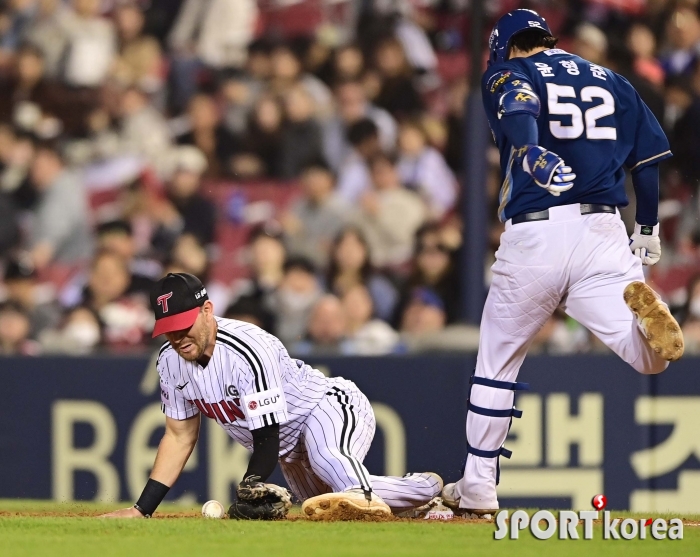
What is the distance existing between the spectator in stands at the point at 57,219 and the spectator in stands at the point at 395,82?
2.72 m

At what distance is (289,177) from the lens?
1051 cm

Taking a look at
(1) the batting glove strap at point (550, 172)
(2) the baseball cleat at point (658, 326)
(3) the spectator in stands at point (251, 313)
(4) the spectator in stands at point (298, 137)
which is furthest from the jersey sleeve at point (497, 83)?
(4) the spectator in stands at point (298, 137)

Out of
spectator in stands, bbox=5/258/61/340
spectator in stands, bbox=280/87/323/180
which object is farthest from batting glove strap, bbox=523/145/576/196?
spectator in stands, bbox=280/87/323/180

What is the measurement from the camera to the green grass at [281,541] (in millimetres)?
4199

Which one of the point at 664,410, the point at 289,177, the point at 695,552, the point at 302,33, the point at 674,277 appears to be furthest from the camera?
the point at 302,33

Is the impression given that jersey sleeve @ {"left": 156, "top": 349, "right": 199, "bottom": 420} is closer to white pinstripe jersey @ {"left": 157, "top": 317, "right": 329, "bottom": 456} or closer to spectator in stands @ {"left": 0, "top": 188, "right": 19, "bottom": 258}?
white pinstripe jersey @ {"left": 157, "top": 317, "right": 329, "bottom": 456}

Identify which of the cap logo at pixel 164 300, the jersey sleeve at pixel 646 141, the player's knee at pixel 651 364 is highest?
the jersey sleeve at pixel 646 141

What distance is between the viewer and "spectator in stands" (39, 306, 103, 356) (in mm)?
8773

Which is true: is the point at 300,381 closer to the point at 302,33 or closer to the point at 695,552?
the point at 695,552

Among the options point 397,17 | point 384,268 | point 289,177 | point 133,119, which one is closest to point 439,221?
point 384,268

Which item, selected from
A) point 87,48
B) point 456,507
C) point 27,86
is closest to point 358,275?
point 87,48

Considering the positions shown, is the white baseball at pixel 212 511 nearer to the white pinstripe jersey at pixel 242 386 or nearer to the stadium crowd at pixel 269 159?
the white pinstripe jersey at pixel 242 386

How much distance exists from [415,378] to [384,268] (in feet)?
7.10

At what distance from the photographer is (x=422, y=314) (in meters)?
9.09
